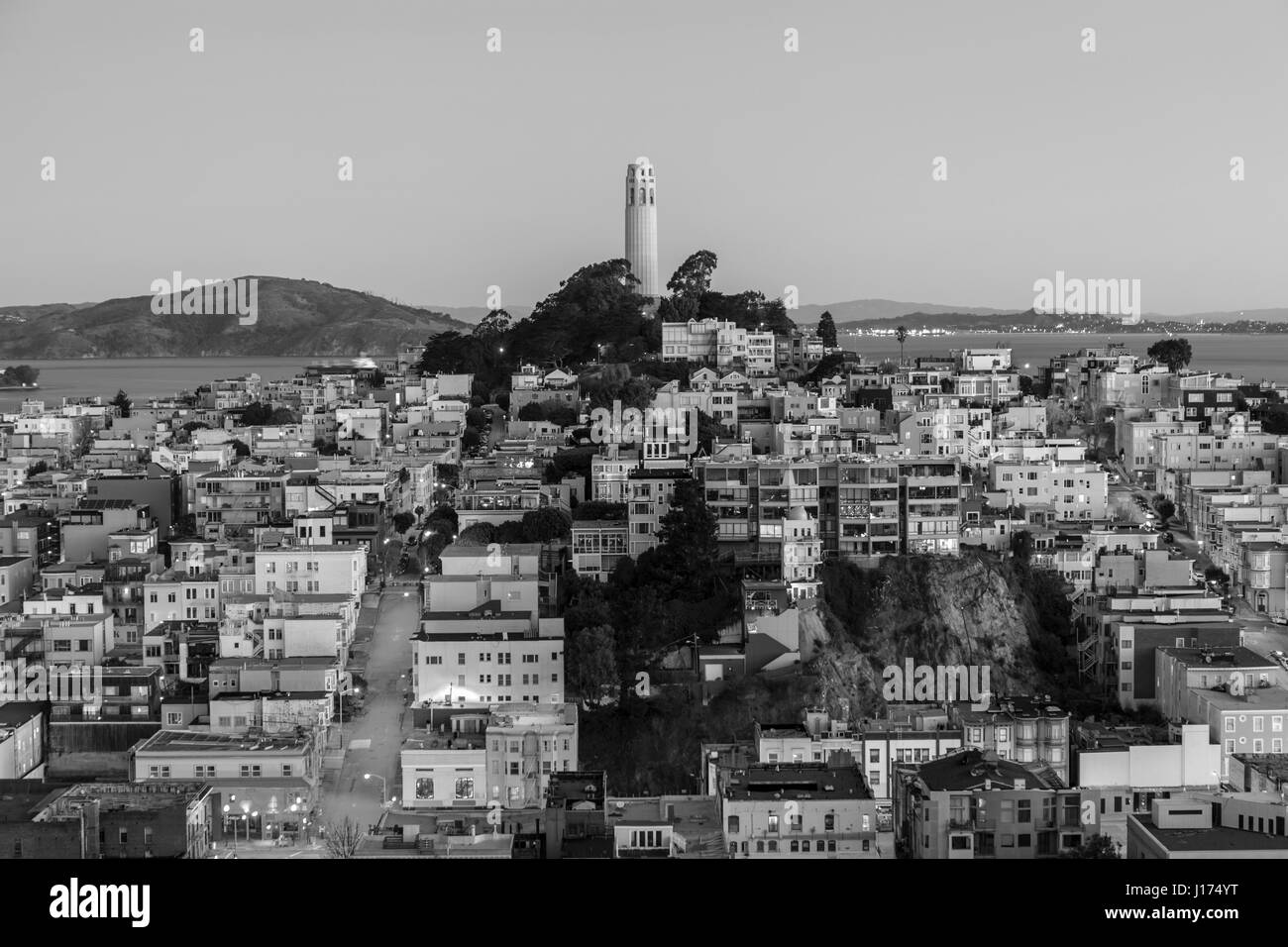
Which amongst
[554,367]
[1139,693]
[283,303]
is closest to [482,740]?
[1139,693]

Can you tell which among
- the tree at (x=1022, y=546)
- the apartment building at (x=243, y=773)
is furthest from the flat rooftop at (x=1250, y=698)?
the apartment building at (x=243, y=773)

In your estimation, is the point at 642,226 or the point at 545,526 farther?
the point at 642,226

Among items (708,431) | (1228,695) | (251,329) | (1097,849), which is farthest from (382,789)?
(251,329)

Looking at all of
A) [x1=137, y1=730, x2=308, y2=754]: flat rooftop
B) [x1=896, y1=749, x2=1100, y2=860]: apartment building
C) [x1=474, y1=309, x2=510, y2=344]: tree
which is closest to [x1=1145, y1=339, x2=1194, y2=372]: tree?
[x1=474, y1=309, x2=510, y2=344]: tree

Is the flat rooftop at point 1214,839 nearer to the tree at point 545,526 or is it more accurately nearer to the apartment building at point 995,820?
the apartment building at point 995,820

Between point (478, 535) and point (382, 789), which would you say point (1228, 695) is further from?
point (478, 535)

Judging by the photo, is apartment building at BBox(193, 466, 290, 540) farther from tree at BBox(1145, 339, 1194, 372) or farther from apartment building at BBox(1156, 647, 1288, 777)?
tree at BBox(1145, 339, 1194, 372)

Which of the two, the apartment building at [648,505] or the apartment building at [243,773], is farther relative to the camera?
the apartment building at [648,505]
